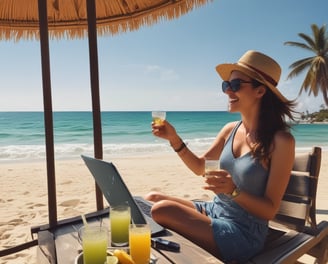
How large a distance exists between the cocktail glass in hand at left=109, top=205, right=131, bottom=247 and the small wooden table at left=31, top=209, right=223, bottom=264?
0.51 ft

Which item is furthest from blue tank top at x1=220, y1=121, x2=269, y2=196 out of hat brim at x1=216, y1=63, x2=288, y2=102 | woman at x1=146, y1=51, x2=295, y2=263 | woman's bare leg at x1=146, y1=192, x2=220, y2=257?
hat brim at x1=216, y1=63, x2=288, y2=102

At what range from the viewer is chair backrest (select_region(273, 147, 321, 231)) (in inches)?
86.6

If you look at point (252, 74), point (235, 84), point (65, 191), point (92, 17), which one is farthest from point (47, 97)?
point (65, 191)

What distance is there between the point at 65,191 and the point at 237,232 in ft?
17.0

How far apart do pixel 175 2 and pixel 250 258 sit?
2297 mm

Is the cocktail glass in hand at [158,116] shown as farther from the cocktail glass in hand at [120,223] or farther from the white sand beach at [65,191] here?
the white sand beach at [65,191]

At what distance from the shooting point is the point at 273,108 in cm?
194

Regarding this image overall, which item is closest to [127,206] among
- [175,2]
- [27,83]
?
[175,2]

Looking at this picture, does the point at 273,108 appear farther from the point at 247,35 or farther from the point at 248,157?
the point at 247,35

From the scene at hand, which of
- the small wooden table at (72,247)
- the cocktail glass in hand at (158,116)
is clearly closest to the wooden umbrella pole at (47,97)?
the small wooden table at (72,247)

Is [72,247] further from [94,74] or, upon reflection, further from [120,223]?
[94,74]

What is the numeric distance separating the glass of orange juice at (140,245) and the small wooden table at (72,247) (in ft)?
0.27

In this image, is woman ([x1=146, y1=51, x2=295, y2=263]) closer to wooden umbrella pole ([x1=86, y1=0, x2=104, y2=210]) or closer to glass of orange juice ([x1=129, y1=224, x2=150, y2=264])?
glass of orange juice ([x1=129, y1=224, x2=150, y2=264])

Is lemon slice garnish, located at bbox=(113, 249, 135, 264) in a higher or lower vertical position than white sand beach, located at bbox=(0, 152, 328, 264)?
higher
